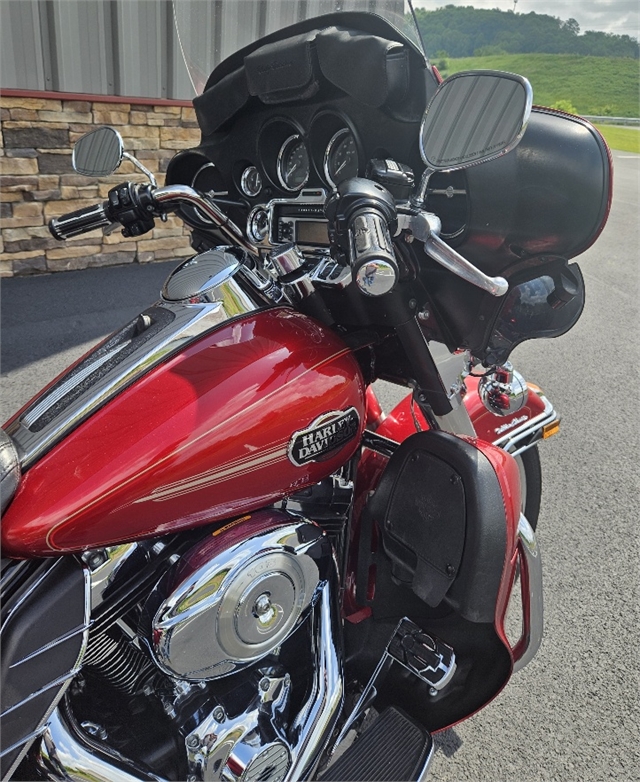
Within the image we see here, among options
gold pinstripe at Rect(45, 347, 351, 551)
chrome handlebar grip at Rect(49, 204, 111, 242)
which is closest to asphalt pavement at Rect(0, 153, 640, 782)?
gold pinstripe at Rect(45, 347, 351, 551)

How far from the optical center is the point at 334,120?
1.39 m

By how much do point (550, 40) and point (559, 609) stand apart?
1787mm

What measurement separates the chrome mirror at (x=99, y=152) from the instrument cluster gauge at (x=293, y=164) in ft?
1.27

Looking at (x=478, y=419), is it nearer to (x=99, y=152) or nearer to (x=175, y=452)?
(x=175, y=452)

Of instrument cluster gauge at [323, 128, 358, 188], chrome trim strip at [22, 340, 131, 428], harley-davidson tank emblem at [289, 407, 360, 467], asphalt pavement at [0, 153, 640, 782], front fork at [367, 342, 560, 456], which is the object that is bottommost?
asphalt pavement at [0, 153, 640, 782]

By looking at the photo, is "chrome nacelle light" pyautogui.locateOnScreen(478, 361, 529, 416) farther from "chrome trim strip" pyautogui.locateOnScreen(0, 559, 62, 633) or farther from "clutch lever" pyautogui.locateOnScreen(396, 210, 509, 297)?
"chrome trim strip" pyautogui.locateOnScreen(0, 559, 62, 633)

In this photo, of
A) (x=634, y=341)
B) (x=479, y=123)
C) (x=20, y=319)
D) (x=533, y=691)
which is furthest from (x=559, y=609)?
(x=20, y=319)

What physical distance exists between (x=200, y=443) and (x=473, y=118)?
0.70 metres

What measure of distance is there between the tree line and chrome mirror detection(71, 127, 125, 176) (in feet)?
2.49

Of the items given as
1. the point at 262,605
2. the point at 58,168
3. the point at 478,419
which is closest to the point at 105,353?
the point at 262,605

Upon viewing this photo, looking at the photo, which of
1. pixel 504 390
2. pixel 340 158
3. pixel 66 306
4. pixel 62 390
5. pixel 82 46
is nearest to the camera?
pixel 62 390

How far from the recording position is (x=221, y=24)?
1766mm

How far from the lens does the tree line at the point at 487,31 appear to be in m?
1.49

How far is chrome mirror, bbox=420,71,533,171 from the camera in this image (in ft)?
3.34
